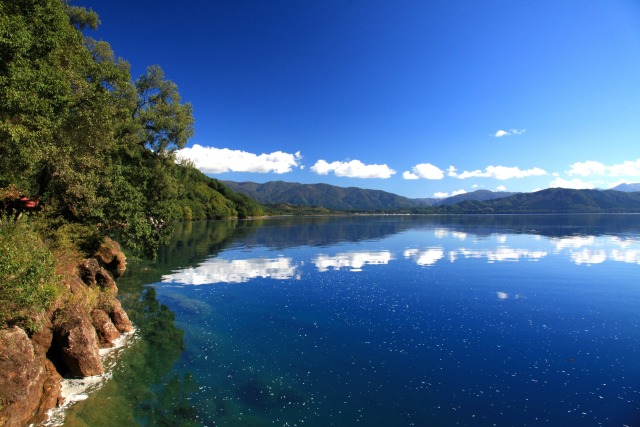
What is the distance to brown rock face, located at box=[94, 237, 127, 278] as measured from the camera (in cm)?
3731

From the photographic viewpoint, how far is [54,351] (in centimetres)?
1689

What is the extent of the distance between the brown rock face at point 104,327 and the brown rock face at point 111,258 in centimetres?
1737

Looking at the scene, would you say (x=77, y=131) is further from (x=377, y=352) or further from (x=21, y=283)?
(x=377, y=352)

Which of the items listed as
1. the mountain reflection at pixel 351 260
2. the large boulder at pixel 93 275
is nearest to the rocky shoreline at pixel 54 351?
the large boulder at pixel 93 275

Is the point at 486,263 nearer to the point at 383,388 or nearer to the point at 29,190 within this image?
the point at 383,388

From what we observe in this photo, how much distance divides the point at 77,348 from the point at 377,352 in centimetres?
1638

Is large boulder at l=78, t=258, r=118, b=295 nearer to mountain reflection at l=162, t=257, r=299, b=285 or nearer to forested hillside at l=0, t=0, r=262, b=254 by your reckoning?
forested hillside at l=0, t=0, r=262, b=254

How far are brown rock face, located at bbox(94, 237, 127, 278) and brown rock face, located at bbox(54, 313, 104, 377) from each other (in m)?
21.7

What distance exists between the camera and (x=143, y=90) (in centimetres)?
4384

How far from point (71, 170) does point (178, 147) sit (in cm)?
2052

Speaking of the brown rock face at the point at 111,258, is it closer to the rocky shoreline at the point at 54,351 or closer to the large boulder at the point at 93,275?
the large boulder at the point at 93,275

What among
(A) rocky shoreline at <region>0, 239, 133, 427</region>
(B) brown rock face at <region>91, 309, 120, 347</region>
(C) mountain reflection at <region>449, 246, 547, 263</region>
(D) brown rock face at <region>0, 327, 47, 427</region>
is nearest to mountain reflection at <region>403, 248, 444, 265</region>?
(C) mountain reflection at <region>449, 246, 547, 263</region>

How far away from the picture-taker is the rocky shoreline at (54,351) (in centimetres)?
1252

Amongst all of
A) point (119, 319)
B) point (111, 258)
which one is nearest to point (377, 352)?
point (119, 319)
